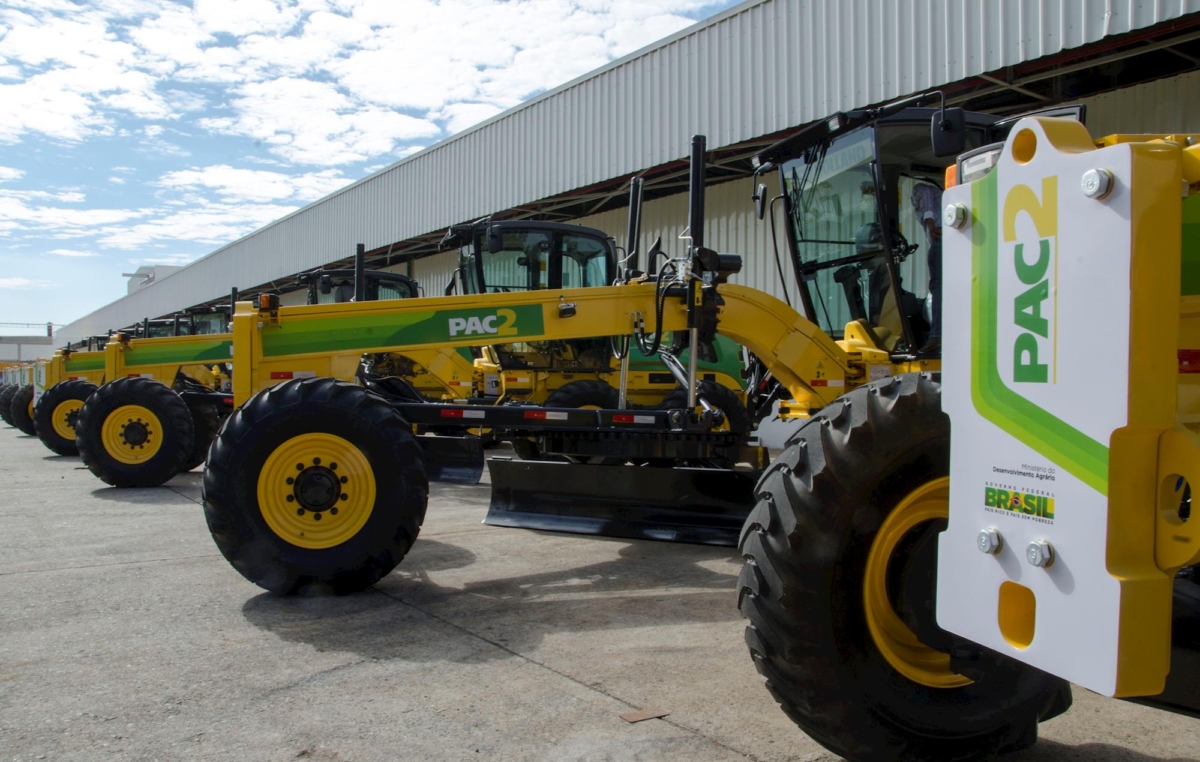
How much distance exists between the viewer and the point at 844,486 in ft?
7.68

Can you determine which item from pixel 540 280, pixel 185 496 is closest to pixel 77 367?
pixel 185 496

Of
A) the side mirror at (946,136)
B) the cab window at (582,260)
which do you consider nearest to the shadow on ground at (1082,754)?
the side mirror at (946,136)

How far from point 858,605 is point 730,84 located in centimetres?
1100

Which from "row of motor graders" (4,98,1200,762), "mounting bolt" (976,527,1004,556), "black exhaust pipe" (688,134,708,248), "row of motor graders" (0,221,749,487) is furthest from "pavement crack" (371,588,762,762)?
"row of motor graders" (0,221,749,487)

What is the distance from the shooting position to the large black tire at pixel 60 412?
13.9 m

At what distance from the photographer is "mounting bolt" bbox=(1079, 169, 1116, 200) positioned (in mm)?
1679

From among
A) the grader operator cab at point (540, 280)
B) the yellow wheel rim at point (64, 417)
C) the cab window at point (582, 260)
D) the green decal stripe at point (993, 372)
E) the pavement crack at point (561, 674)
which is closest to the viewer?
the green decal stripe at point (993, 372)

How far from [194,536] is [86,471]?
633 cm

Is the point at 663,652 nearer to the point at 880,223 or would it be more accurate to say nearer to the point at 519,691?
the point at 519,691

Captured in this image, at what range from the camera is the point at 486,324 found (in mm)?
6012

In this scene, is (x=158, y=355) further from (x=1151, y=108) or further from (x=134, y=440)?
(x=1151, y=108)

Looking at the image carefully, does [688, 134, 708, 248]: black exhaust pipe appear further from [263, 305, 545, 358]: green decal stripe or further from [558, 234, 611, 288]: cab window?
[558, 234, 611, 288]: cab window

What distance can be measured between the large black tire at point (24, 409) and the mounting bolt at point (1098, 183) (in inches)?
865

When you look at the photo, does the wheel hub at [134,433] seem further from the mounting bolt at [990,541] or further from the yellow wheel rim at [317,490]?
the mounting bolt at [990,541]
